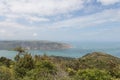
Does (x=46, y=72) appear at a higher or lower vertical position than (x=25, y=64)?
higher

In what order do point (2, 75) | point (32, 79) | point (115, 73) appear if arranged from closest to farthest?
point (32, 79) < point (2, 75) < point (115, 73)

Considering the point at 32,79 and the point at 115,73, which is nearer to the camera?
the point at 32,79

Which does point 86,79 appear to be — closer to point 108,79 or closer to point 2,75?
point 108,79

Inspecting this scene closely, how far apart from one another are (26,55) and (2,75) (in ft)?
53.6

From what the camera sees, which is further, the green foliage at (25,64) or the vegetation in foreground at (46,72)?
the green foliage at (25,64)

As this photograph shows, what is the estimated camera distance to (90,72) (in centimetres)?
1780

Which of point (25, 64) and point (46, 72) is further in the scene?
point (25, 64)

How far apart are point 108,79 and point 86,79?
8.28ft

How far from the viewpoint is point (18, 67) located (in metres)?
33.1

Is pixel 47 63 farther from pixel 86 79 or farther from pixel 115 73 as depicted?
pixel 86 79

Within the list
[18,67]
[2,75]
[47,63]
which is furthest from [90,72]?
[18,67]

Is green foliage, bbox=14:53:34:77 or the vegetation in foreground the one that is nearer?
the vegetation in foreground

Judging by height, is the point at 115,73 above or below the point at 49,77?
below

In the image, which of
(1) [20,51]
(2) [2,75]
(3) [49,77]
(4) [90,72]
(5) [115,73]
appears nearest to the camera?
(3) [49,77]
